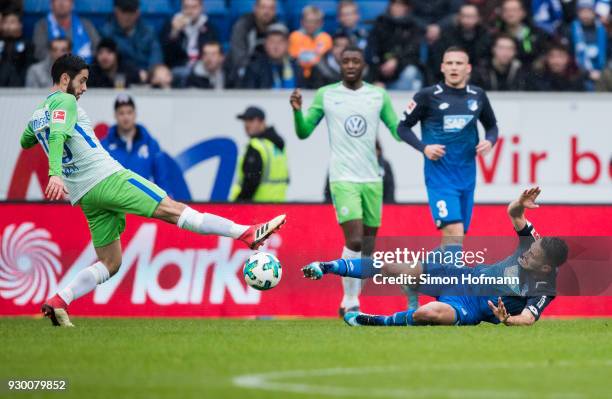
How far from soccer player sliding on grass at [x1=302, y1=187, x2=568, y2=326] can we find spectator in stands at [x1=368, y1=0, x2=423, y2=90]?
25.9 feet

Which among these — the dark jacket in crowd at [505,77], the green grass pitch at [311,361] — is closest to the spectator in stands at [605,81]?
the dark jacket in crowd at [505,77]

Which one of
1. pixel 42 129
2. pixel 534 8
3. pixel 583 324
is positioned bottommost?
pixel 583 324

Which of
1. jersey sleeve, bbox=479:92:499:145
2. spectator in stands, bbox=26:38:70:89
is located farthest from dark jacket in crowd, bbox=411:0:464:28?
jersey sleeve, bbox=479:92:499:145

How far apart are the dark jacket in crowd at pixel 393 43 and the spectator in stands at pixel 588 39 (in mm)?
2370

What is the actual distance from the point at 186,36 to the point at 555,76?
5.44 meters

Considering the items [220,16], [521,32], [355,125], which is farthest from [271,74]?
[355,125]

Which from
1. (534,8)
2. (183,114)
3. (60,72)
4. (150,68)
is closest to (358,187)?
(60,72)

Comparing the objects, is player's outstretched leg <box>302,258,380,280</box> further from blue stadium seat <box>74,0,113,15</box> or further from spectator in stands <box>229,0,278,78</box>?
blue stadium seat <box>74,0,113,15</box>

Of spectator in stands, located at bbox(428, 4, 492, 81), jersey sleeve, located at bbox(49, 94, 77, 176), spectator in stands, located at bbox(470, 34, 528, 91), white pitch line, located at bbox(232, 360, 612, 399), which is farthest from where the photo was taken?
spectator in stands, located at bbox(428, 4, 492, 81)

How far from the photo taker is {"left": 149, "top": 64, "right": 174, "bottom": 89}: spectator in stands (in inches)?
760

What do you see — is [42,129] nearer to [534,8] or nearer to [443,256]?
[443,256]

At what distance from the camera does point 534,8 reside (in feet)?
68.7

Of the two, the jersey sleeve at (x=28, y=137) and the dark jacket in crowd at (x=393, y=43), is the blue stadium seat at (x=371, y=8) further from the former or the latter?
the jersey sleeve at (x=28, y=137)

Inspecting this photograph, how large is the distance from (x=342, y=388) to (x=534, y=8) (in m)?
14.0
